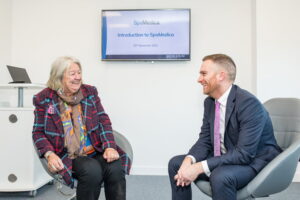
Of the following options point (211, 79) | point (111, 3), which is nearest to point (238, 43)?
point (111, 3)

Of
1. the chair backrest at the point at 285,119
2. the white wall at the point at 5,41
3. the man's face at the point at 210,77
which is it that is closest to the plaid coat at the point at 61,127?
the man's face at the point at 210,77

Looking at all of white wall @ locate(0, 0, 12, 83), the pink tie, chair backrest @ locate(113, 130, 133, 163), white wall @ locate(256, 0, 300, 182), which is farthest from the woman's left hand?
white wall @ locate(0, 0, 12, 83)

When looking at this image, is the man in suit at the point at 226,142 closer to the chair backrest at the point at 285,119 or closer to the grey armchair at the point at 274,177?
the grey armchair at the point at 274,177

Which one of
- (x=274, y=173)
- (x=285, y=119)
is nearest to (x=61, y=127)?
(x=274, y=173)

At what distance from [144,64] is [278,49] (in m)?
1.50

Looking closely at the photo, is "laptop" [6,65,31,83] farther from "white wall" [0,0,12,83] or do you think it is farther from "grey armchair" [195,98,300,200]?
"grey armchair" [195,98,300,200]

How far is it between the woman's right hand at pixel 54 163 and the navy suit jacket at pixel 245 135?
0.80 meters

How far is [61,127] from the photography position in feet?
5.89

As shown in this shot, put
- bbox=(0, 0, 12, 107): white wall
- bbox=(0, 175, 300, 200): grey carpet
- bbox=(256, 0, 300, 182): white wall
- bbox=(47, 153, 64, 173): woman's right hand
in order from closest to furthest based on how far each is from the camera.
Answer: bbox=(47, 153, 64, 173): woman's right hand < bbox=(0, 175, 300, 200): grey carpet < bbox=(256, 0, 300, 182): white wall < bbox=(0, 0, 12, 107): white wall

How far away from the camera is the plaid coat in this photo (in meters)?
1.73

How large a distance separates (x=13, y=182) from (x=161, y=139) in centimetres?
163

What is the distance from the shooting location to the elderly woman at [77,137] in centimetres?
165

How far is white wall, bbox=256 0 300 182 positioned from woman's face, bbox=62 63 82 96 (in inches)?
79.3

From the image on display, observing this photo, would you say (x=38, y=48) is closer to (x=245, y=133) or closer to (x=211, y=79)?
(x=211, y=79)
